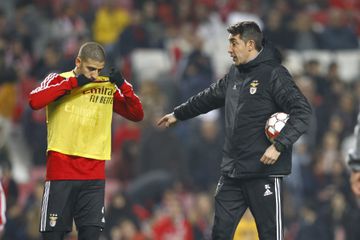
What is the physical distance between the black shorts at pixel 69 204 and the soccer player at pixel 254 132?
110 centimetres

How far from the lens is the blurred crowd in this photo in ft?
59.0

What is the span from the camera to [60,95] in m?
10.5

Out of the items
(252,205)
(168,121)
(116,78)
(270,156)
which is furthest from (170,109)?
(270,156)

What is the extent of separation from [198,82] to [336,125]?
2409 mm

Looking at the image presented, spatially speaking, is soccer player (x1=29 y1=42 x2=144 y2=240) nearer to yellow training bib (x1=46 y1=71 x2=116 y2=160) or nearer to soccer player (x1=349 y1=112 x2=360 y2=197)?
yellow training bib (x1=46 y1=71 x2=116 y2=160)

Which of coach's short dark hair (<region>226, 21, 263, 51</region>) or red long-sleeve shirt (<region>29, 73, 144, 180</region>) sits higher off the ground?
coach's short dark hair (<region>226, 21, 263, 51</region>)

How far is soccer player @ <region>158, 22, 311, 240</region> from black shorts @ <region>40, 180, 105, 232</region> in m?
1.10

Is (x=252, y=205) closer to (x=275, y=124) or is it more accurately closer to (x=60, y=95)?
(x=275, y=124)

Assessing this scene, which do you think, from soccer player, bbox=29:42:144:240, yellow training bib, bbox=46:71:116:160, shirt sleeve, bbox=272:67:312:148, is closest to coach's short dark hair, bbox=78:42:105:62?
soccer player, bbox=29:42:144:240

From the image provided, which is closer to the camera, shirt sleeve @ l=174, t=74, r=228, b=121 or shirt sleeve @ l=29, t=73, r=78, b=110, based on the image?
shirt sleeve @ l=29, t=73, r=78, b=110

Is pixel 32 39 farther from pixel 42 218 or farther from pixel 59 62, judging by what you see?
pixel 42 218

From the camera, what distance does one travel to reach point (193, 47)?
69.4 feet

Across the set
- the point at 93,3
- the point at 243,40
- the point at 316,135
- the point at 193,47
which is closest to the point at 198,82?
the point at 193,47

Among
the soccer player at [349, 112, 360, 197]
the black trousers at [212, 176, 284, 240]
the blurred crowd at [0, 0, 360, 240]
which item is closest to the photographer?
→ the soccer player at [349, 112, 360, 197]
